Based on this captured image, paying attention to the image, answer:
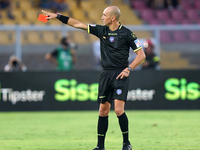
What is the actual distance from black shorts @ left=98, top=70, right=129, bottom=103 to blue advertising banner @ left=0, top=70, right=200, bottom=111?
19.6ft

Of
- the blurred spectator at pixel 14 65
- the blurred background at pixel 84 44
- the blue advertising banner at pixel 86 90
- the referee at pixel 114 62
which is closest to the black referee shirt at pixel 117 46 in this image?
the referee at pixel 114 62

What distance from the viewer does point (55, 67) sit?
1235cm

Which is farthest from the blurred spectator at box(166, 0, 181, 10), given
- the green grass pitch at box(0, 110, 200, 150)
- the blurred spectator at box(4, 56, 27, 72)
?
the blurred spectator at box(4, 56, 27, 72)

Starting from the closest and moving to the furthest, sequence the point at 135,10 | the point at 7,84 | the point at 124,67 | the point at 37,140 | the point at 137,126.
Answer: the point at 124,67
the point at 37,140
the point at 137,126
the point at 7,84
the point at 135,10

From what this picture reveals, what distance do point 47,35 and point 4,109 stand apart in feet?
8.19

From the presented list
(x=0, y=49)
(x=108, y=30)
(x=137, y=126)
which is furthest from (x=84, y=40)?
(x=108, y=30)

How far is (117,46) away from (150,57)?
6.60m

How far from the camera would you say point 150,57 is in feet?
40.0

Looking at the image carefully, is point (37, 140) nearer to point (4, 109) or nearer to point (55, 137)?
point (55, 137)

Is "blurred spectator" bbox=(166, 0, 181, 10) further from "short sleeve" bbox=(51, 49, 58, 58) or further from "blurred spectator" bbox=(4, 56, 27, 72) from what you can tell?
"blurred spectator" bbox=(4, 56, 27, 72)

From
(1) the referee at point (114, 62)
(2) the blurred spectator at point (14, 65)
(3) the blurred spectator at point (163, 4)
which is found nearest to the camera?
(1) the referee at point (114, 62)

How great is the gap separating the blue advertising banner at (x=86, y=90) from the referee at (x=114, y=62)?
5.97 m

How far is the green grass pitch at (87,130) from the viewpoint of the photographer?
634 centimetres

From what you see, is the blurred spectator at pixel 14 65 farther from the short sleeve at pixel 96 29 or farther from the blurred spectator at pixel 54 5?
the short sleeve at pixel 96 29
